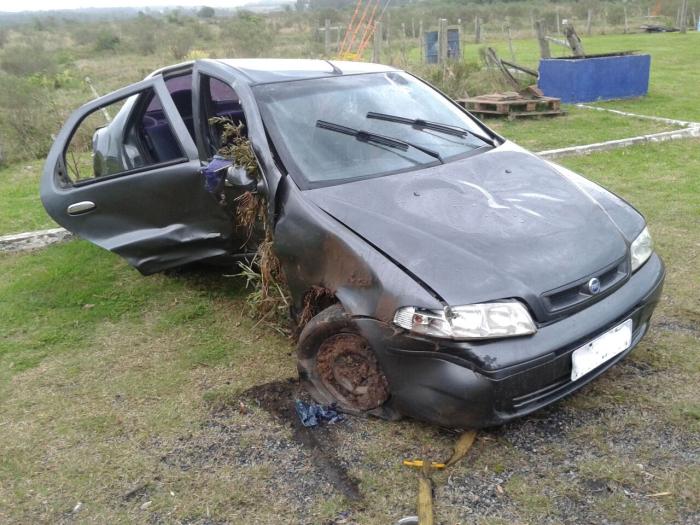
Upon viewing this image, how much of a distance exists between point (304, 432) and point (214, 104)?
7.46 ft

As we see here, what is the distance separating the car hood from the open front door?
1.17 meters

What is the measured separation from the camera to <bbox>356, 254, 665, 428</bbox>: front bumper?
2.54 meters

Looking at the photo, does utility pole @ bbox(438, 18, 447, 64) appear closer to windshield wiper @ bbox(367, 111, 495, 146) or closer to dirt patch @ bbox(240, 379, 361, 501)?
windshield wiper @ bbox(367, 111, 495, 146)

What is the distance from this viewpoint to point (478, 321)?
8.40 feet

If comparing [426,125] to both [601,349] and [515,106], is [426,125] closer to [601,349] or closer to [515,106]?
[601,349]

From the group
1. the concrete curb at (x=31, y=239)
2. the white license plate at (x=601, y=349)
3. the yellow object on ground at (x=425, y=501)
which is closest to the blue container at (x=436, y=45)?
the concrete curb at (x=31, y=239)

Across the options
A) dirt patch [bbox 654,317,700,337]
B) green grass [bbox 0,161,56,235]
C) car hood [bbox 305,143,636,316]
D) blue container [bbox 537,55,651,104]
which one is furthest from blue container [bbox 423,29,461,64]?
car hood [bbox 305,143,636,316]

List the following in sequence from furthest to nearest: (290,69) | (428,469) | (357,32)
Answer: (357,32), (290,69), (428,469)

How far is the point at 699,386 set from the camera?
321 cm

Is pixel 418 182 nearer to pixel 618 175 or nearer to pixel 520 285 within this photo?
pixel 520 285

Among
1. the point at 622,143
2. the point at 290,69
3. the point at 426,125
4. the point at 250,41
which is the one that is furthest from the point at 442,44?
the point at 250,41

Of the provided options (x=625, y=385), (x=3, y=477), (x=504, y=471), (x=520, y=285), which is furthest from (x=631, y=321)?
(x=3, y=477)

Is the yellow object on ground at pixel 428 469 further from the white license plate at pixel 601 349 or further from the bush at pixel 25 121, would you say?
the bush at pixel 25 121

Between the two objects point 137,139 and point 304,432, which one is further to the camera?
point 137,139
